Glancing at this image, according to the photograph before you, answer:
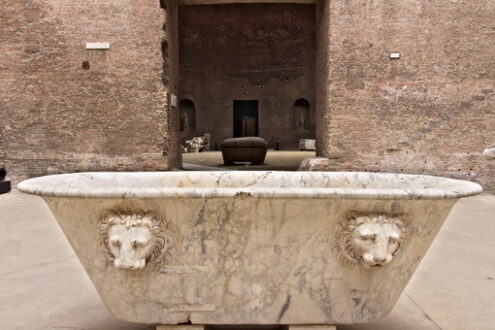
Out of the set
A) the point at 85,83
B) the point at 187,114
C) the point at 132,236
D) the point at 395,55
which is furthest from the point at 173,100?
the point at 187,114

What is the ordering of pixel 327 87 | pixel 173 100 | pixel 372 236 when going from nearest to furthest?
pixel 372 236 → pixel 327 87 → pixel 173 100

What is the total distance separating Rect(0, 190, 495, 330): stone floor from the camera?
6.63ft

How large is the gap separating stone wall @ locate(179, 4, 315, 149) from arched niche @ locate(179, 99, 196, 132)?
24 cm

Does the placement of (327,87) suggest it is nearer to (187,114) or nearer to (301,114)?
(301,114)

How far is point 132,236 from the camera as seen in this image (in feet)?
5.02

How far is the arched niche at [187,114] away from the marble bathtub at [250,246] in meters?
16.9

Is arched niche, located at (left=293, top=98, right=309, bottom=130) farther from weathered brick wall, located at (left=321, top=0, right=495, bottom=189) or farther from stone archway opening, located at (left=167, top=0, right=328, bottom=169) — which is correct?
weathered brick wall, located at (left=321, top=0, right=495, bottom=189)

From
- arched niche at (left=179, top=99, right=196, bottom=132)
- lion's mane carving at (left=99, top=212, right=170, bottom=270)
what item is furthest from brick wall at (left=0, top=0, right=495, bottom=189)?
arched niche at (left=179, top=99, right=196, bottom=132)

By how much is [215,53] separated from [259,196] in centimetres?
1797

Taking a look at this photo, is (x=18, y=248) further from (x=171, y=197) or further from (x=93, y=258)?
(x=171, y=197)

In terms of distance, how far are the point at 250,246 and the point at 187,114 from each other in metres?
17.4

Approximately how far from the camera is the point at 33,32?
6172mm

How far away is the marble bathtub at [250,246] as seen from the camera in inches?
59.2

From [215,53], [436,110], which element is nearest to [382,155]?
[436,110]
